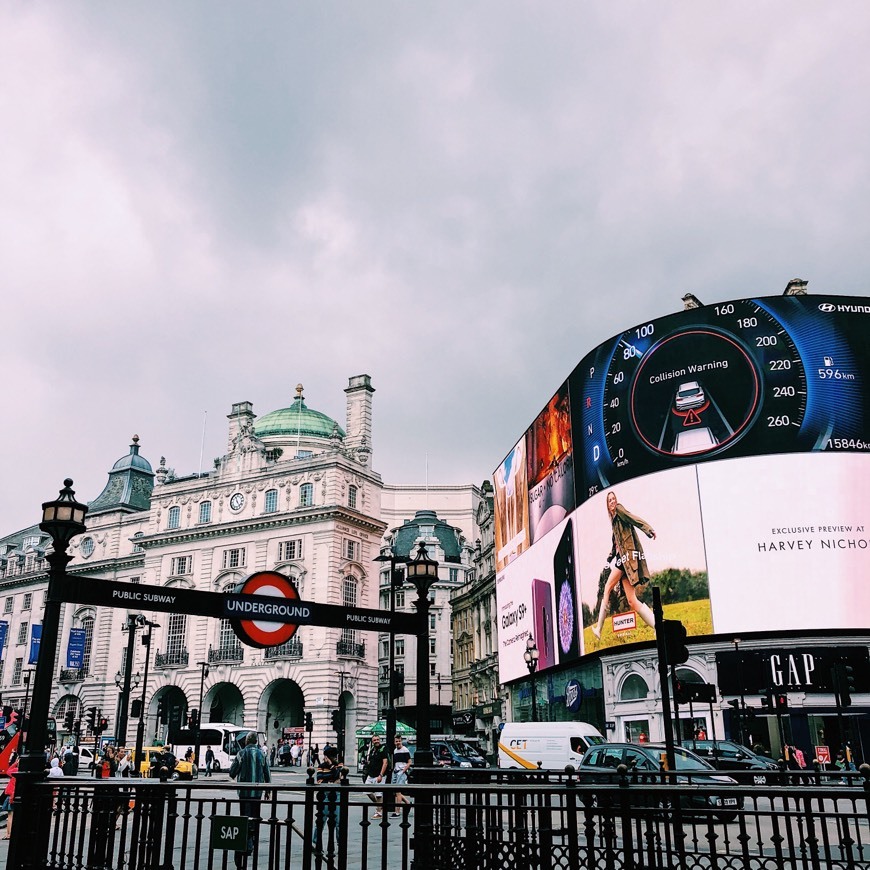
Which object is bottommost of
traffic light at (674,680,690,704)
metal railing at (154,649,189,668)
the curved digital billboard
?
traffic light at (674,680,690,704)

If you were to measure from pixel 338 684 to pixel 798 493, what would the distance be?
113 feet

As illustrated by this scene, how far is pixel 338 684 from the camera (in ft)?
202

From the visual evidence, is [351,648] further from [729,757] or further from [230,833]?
[230,833]

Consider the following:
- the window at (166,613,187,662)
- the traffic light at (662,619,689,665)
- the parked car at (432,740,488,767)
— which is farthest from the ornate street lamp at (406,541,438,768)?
the window at (166,613,187,662)

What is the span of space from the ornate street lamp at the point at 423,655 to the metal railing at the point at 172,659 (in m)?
57.1

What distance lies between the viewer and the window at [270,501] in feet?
222

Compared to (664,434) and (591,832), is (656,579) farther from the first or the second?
(591,832)

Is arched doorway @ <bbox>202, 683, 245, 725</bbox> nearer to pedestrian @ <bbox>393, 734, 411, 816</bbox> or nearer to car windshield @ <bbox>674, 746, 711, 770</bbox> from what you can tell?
pedestrian @ <bbox>393, 734, 411, 816</bbox>

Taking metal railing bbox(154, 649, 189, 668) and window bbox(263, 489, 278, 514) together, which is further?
window bbox(263, 489, 278, 514)

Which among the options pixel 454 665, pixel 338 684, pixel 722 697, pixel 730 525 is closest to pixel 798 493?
pixel 730 525

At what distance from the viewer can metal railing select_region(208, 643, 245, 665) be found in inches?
2557

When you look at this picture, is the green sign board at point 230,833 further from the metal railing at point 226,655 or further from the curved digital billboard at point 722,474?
the metal railing at point 226,655

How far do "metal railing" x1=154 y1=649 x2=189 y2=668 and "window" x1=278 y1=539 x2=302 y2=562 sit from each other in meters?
10.7

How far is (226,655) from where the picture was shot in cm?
6531
